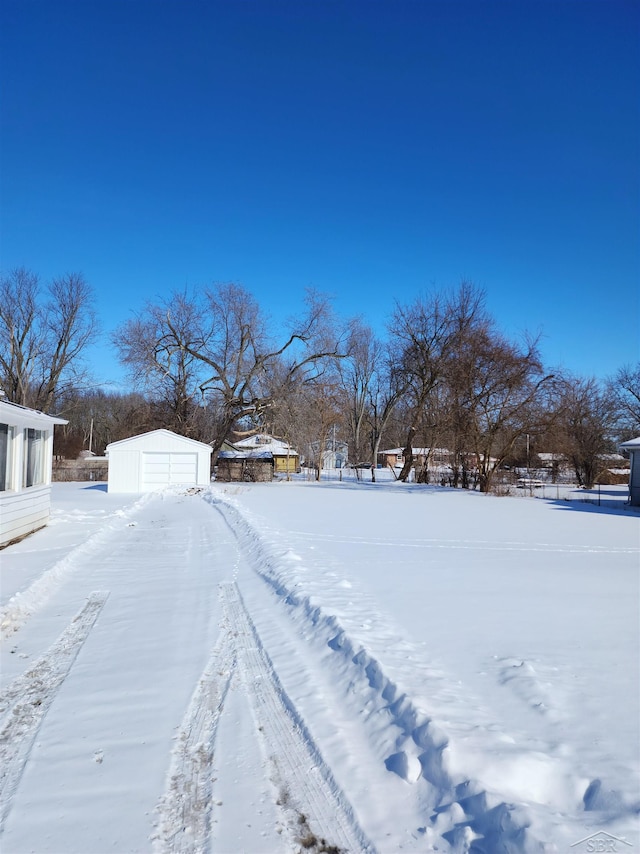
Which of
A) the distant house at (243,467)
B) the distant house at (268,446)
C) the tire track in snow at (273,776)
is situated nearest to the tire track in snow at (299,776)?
the tire track in snow at (273,776)

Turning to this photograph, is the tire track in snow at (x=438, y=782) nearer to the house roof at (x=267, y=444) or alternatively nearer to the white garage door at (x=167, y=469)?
the white garage door at (x=167, y=469)

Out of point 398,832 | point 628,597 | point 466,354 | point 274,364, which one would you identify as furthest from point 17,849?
point 274,364

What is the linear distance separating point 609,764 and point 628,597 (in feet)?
15.1

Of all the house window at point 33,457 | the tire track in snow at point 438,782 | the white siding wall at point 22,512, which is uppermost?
the house window at point 33,457

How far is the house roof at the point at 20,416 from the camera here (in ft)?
31.6

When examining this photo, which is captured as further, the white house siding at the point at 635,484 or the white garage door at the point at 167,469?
the white garage door at the point at 167,469

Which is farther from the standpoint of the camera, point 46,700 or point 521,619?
point 521,619

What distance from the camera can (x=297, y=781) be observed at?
2928mm

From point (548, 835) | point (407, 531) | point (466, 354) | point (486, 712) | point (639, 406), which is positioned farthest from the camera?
point (639, 406)

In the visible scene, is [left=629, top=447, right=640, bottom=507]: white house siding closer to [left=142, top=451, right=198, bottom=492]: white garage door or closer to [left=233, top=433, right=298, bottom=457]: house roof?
[left=142, top=451, right=198, bottom=492]: white garage door

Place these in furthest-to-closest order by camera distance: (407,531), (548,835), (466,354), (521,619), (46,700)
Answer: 1. (466,354)
2. (407,531)
3. (521,619)
4. (46,700)
5. (548,835)

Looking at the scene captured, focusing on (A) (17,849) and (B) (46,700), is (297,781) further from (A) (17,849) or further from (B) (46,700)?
(B) (46,700)

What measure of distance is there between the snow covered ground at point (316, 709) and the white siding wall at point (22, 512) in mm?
2154

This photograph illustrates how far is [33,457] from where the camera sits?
12031mm
